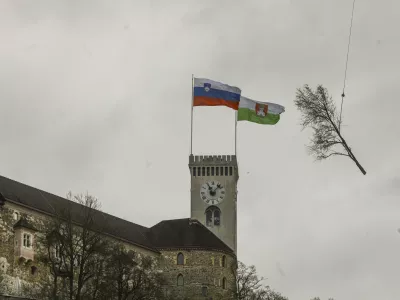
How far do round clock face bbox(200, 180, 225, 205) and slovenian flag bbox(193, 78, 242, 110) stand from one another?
86.1 feet

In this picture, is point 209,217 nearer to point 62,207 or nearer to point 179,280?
point 179,280

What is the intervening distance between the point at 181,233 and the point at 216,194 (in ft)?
29.2

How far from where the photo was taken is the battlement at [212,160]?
11981cm

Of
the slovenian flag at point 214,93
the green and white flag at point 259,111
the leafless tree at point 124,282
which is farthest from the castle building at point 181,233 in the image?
the green and white flag at point 259,111

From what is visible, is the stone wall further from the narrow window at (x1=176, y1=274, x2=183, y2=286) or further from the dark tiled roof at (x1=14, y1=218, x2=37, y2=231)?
the dark tiled roof at (x1=14, y1=218, x2=37, y2=231)

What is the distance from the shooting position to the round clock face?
388 ft

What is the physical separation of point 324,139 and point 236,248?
91.4 meters

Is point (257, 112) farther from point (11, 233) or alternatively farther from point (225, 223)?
point (225, 223)

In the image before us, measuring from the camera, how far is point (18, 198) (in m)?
88.1

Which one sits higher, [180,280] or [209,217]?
[209,217]

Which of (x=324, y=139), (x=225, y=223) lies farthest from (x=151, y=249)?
(x=324, y=139)

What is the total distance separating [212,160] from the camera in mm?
120688

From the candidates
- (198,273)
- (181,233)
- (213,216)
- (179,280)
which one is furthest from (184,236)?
(213,216)

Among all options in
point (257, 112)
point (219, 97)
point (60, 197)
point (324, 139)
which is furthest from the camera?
point (60, 197)
